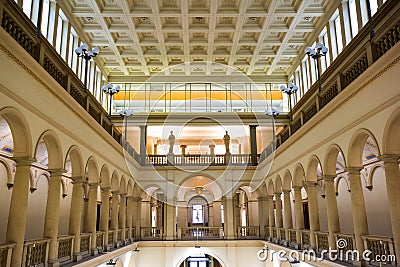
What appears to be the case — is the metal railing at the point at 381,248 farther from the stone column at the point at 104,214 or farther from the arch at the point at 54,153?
the stone column at the point at 104,214

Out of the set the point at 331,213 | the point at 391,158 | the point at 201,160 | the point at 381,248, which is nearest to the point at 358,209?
the point at 381,248

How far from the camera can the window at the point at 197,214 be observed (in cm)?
4012

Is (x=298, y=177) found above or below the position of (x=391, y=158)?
above

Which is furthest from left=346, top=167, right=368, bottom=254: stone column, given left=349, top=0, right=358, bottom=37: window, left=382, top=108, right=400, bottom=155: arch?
left=349, top=0, right=358, bottom=37: window

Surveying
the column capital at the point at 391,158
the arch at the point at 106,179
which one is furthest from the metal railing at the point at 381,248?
the arch at the point at 106,179

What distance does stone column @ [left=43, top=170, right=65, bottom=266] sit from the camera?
11.0 m

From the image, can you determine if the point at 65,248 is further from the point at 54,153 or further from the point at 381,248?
the point at 381,248

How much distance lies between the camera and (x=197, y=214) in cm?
4034

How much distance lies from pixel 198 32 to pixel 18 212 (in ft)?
51.7

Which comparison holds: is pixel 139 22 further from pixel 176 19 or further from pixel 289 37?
pixel 289 37

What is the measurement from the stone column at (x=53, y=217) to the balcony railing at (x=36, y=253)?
23cm

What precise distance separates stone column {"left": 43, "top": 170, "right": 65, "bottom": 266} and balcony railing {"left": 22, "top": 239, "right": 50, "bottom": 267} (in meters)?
0.23

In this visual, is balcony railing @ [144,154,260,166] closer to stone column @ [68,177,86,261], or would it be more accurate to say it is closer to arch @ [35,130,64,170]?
stone column @ [68,177,86,261]

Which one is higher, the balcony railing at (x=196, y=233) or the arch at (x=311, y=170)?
the arch at (x=311, y=170)
